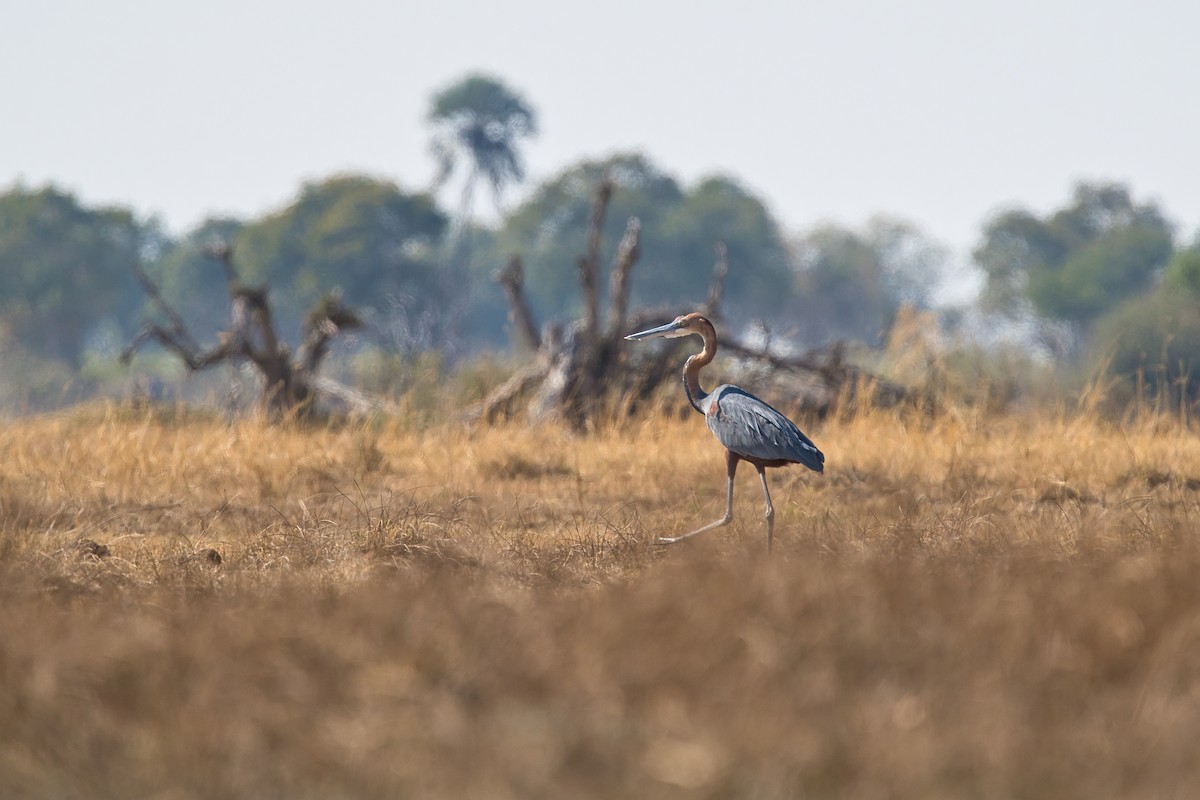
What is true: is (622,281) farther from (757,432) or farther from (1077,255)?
(1077,255)

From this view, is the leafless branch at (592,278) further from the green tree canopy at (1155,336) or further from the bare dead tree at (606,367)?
the green tree canopy at (1155,336)

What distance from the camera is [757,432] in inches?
299

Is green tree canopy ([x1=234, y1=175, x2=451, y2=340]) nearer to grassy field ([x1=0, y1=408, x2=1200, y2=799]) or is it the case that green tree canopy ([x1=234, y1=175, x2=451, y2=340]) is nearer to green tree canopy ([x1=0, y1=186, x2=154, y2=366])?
green tree canopy ([x1=0, y1=186, x2=154, y2=366])

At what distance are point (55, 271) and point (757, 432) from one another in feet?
157

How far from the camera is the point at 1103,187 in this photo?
59750 millimetres

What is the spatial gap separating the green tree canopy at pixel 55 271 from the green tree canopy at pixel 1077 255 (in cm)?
3013

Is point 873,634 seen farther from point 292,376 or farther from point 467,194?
point 467,194

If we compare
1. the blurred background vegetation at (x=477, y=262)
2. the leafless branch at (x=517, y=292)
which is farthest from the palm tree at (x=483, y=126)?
the leafless branch at (x=517, y=292)

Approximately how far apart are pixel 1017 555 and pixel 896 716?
1.75 meters

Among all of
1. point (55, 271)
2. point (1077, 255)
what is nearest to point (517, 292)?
point (55, 271)

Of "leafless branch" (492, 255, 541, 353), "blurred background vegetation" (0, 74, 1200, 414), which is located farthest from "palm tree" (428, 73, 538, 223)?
"leafless branch" (492, 255, 541, 353)

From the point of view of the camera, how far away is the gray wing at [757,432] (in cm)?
749

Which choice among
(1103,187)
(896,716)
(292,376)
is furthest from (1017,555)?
→ (1103,187)

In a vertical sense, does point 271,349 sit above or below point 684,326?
below
